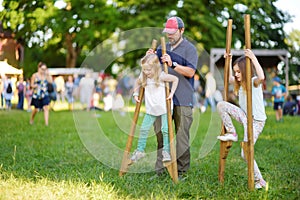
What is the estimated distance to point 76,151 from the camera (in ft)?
24.1

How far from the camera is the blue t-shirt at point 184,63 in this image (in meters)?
5.17

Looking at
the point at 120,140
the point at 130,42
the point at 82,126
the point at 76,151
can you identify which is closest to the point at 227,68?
the point at 130,42

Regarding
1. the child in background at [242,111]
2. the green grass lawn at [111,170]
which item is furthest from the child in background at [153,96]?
the child in background at [242,111]

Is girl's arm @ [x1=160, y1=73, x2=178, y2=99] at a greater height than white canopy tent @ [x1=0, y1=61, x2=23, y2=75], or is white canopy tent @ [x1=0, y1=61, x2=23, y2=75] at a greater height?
white canopy tent @ [x1=0, y1=61, x2=23, y2=75]

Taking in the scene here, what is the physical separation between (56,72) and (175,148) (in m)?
28.4

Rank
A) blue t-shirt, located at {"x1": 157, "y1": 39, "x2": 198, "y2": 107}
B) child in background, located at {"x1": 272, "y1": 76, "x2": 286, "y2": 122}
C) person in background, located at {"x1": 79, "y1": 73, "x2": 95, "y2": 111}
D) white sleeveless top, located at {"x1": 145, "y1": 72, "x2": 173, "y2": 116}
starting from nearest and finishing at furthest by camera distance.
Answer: blue t-shirt, located at {"x1": 157, "y1": 39, "x2": 198, "y2": 107} < white sleeveless top, located at {"x1": 145, "y1": 72, "x2": 173, "y2": 116} < person in background, located at {"x1": 79, "y1": 73, "x2": 95, "y2": 111} < child in background, located at {"x1": 272, "y1": 76, "x2": 286, "y2": 122}

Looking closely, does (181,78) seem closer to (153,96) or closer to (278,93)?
(153,96)

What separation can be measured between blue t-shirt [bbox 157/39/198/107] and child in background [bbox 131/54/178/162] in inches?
5.5

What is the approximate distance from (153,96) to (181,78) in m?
0.37

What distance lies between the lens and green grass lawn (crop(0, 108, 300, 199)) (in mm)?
4488

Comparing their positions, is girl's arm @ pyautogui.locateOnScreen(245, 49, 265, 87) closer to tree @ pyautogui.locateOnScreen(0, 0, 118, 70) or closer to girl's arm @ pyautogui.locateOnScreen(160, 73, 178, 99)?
girl's arm @ pyautogui.locateOnScreen(160, 73, 178, 99)

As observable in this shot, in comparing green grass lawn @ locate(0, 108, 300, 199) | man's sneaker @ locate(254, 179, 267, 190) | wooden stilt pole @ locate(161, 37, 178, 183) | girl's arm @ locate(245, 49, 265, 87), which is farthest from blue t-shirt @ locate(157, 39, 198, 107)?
man's sneaker @ locate(254, 179, 267, 190)

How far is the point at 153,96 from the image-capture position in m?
5.31

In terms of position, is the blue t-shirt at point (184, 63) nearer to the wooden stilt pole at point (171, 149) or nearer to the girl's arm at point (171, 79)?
the girl's arm at point (171, 79)
